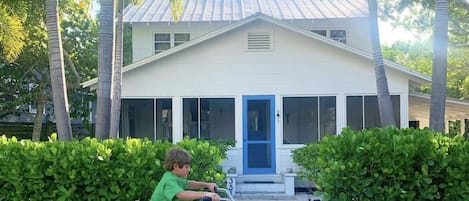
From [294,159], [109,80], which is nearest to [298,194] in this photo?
[294,159]

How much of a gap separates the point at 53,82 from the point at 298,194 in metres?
Answer: 7.04

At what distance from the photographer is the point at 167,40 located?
19.9m

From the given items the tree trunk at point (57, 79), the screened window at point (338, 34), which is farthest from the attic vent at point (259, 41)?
the tree trunk at point (57, 79)

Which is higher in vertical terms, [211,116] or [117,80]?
[117,80]

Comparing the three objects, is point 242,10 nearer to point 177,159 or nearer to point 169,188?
point 177,159

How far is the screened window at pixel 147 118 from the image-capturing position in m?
16.3

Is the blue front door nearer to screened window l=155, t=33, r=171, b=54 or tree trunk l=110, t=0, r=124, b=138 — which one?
tree trunk l=110, t=0, r=124, b=138

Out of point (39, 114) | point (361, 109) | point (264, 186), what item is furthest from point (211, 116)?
point (39, 114)

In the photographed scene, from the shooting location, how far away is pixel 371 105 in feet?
52.9

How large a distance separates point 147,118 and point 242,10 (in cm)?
717

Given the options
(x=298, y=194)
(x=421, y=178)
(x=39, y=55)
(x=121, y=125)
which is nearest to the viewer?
(x=421, y=178)

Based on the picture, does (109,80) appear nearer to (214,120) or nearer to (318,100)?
(214,120)

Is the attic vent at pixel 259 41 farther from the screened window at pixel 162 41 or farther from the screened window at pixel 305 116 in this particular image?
the screened window at pixel 162 41

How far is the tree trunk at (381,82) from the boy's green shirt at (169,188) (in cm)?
855
